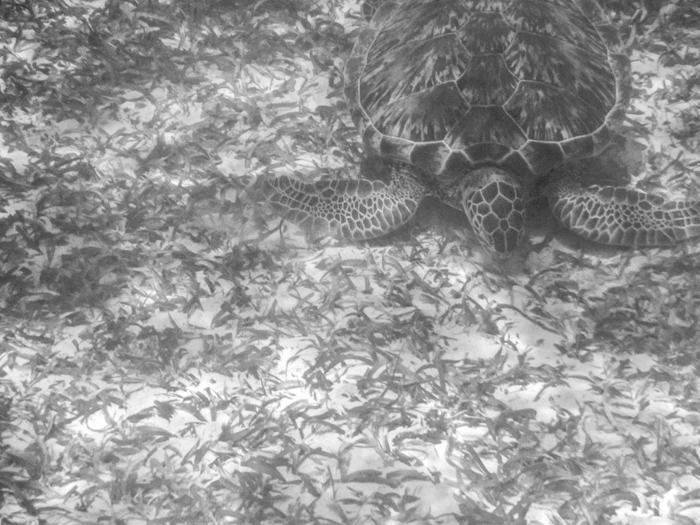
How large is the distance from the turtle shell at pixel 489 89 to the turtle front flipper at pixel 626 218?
286 millimetres

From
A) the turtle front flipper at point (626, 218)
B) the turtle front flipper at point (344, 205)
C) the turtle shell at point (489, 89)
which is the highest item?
the turtle shell at point (489, 89)

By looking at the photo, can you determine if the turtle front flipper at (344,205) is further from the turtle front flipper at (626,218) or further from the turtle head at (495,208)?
the turtle front flipper at (626,218)

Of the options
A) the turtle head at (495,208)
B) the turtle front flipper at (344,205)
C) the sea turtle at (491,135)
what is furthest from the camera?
the turtle front flipper at (344,205)

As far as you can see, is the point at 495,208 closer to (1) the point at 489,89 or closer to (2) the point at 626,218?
(1) the point at 489,89

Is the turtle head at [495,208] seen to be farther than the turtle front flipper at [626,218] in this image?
No

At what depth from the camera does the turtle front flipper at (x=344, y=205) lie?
3.28 m

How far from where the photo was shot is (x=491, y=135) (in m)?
3.14

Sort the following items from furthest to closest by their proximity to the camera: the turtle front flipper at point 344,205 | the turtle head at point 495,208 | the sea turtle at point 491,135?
the turtle front flipper at point 344,205
the sea turtle at point 491,135
the turtle head at point 495,208

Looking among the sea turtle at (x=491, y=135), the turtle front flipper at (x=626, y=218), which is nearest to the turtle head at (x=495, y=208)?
the sea turtle at (x=491, y=135)

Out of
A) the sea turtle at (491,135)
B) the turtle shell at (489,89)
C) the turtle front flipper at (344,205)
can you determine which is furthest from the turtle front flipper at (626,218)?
the turtle front flipper at (344,205)

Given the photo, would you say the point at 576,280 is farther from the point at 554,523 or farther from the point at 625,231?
the point at 554,523

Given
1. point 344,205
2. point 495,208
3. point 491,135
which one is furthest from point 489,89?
point 344,205

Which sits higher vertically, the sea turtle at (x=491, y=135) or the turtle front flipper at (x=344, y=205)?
the sea turtle at (x=491, y=135)

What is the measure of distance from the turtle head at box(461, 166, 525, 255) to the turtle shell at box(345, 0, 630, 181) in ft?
0.30
